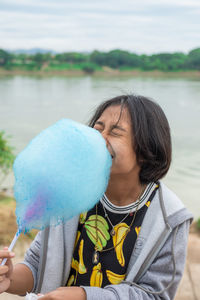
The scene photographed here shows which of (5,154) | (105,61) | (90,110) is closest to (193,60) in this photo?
(105,61)

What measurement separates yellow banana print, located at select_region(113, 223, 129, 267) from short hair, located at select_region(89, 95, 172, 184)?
0.18 meters

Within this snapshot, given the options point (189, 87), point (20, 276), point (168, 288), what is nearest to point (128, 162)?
point (168, 288)

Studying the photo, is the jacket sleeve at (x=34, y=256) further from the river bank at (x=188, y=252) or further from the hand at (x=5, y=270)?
the river bank at (x=188, y=252)

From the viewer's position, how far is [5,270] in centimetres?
112

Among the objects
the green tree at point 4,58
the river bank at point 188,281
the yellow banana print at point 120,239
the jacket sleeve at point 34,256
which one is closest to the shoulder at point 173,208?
the yellow banana print at point 120,239

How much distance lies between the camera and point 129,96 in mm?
1348

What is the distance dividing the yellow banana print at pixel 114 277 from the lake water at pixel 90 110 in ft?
2.11

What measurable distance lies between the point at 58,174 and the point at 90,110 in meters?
0.59

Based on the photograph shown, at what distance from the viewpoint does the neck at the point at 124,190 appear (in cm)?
135

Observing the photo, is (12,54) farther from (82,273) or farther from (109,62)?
(82,273)

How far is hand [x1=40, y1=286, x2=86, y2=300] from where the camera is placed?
113cm

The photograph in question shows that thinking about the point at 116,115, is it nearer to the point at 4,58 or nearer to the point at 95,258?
the point at 95,258

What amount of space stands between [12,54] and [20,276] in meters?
21.6

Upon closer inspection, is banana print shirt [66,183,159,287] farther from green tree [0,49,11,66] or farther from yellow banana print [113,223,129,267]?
green tree [0,49,11,66]
